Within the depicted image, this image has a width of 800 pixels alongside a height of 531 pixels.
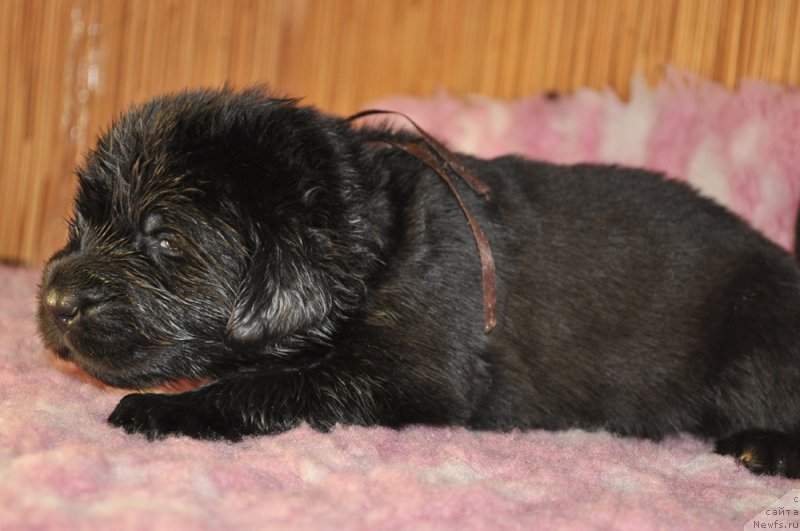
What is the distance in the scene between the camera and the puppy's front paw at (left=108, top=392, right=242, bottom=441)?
7.21 ft

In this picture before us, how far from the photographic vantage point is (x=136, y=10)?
5.23 metres

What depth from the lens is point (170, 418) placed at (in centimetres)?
223

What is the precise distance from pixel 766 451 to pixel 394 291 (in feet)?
3.95

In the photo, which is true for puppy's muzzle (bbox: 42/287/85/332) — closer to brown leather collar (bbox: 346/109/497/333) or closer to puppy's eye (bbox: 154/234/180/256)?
puppy's eye (bbox: 154/234/180/256)

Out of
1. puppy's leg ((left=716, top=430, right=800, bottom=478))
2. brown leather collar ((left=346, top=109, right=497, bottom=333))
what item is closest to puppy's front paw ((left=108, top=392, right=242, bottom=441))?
brown leather collar ((left=346, top=109, right=497, bottom=333))

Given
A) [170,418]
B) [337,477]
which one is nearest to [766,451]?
[337,477]

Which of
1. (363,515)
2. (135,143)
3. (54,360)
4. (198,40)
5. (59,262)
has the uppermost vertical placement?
(198,40)

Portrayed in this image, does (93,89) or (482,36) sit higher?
(482,36)

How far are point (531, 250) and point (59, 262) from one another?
1.45 meters

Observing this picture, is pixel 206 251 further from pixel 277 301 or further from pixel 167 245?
pixel 277 301

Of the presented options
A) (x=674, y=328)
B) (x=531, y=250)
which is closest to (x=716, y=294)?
(x=674, y=328)

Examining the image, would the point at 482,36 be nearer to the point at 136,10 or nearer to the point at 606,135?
the point at 606,135

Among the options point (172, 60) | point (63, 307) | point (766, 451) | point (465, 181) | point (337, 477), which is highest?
point (172, 60)

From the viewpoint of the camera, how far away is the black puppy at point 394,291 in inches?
95.5
